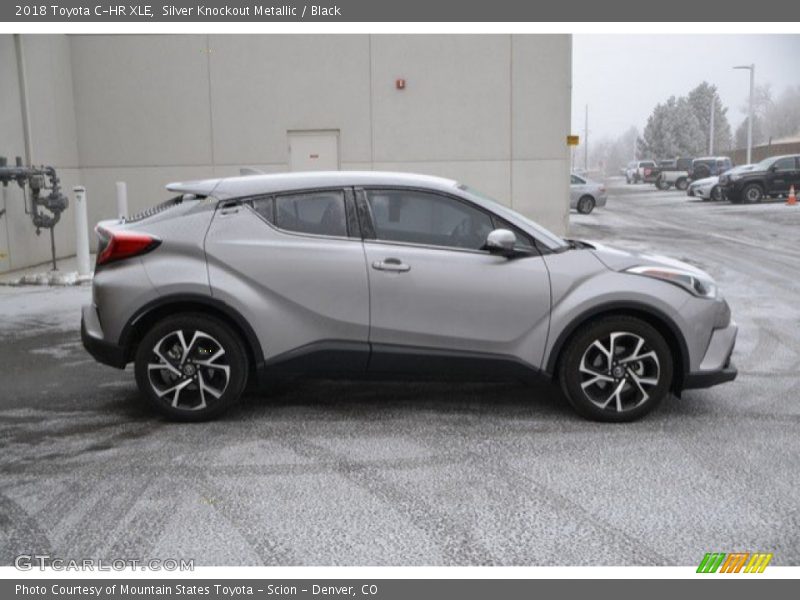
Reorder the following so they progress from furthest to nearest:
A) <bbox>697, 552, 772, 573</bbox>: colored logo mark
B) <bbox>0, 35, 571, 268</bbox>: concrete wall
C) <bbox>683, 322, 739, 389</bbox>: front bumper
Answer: <bbox>0, 35, 571, 268</bbox>: concrete wall
<bbox>683, 322, 739, 389</bbox>: front bumper
<bbox>697, 552, 772, 573</bbox>: colored logo mark

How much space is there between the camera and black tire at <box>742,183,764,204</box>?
3136 centimetres

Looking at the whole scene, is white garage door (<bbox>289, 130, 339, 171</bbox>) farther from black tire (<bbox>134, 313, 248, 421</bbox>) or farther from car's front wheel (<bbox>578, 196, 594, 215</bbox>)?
car's front wheel (<bbox>578, 196, 594, 215</bbox>)

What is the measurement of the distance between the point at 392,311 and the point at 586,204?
24.9m

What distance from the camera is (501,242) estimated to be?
5254 millimetres

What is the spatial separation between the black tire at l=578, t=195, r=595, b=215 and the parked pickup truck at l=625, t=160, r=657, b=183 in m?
25.3

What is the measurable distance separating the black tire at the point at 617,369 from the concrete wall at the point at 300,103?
11.6 m

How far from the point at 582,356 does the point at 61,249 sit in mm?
12504

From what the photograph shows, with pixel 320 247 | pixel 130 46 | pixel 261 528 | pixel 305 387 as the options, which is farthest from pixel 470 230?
pixel 130 46

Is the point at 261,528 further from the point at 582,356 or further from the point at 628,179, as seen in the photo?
the point at 628,179

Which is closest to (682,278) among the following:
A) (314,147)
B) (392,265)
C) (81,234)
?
(392,265)

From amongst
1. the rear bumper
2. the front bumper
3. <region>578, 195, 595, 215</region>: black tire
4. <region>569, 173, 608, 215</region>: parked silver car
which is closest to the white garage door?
the rear bumper

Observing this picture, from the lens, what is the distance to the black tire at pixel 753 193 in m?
31.4

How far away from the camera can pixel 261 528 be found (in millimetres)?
3793

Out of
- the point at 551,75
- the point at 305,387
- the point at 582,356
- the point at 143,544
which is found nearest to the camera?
the point at 143,544
